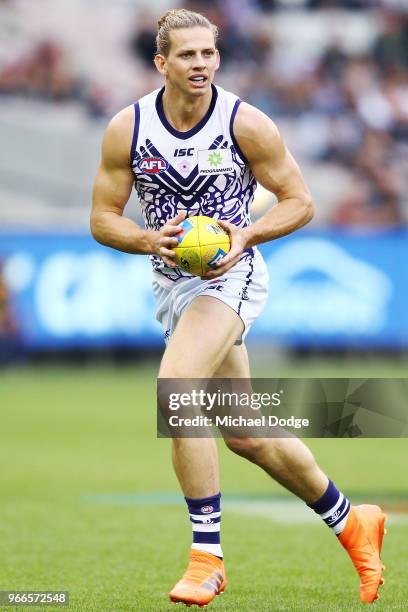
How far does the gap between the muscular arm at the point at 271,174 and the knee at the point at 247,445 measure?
35.7 inches

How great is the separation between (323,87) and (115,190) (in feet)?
62.5


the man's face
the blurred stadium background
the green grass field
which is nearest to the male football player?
the man's face

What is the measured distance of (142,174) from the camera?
5.77 metres

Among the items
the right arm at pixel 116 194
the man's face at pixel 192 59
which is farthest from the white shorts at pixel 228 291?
the man's face at pixel 192 59

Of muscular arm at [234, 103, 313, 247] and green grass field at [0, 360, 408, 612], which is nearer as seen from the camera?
muscular arm at [234, 103, 313, 247]

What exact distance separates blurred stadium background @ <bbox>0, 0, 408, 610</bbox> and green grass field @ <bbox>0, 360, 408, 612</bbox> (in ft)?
0.17

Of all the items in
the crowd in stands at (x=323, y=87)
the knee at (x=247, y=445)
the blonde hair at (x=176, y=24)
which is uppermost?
the crowd in stands at (x=323, y=87)

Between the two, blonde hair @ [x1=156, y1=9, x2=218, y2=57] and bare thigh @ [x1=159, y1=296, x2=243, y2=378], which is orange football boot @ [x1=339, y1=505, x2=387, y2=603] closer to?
bare thigh @ [x1=159, y1=296, x2=243, y2=378]

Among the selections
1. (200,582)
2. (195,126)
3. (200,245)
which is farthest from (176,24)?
(200,582)

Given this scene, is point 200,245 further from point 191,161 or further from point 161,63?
point 161,63

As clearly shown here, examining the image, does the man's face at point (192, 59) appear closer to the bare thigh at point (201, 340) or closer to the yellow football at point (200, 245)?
the yellow football at point (200, 245)

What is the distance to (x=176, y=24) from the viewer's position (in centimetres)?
566

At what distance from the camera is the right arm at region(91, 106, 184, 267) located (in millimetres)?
5660

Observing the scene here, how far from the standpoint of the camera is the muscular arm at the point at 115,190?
225 inches
